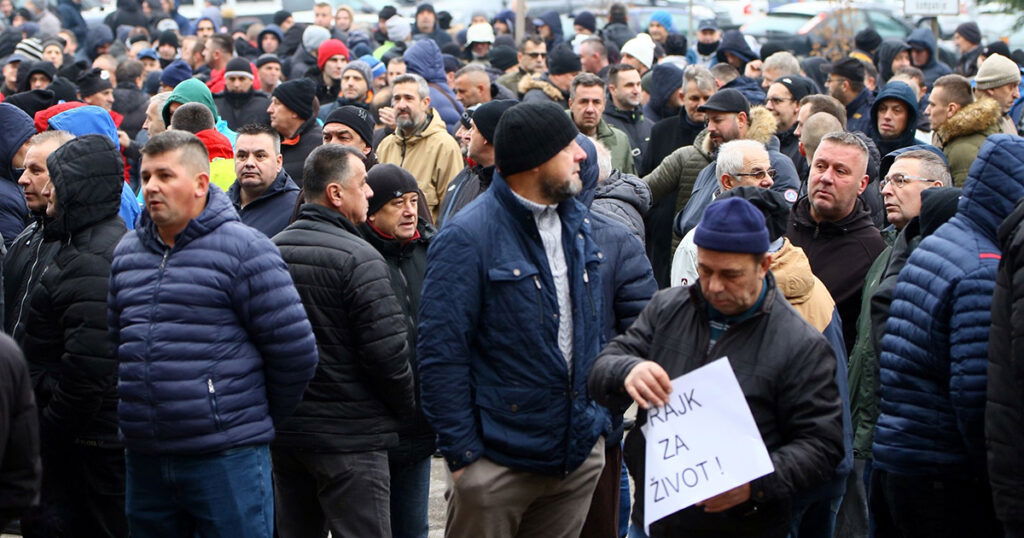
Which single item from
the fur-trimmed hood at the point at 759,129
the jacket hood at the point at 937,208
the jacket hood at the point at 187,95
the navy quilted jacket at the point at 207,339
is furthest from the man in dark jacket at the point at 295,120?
the jacket hood at the point at 937,208

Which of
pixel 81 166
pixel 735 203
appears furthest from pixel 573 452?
pixel 81 166

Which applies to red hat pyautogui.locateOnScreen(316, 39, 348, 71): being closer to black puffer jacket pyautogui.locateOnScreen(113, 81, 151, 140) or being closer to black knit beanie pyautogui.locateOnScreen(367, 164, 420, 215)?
black puffer jacket pyautogui.locateOnScreen(113, 81, 151, 140)

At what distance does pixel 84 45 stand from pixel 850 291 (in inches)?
762

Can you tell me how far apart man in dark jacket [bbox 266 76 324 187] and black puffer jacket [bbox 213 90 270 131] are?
2798mm

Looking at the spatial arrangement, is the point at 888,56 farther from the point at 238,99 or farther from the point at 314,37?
the point at 238,99

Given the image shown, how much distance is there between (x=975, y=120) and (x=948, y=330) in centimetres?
437

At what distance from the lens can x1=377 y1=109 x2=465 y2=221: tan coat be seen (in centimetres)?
930

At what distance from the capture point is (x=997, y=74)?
32.9 feet

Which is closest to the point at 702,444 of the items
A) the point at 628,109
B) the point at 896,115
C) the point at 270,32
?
the point at 896,115

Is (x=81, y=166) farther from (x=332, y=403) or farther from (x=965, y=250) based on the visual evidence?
(x=965, y=250)

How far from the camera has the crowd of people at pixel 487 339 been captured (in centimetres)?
412

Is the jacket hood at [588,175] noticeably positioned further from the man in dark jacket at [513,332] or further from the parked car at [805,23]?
the parked car at [805,23]

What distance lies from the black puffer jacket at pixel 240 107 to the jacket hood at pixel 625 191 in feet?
20.0

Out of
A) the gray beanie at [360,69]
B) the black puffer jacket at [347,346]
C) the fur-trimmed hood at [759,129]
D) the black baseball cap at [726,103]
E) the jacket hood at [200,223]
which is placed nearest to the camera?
the jacket hood at [200,223]
